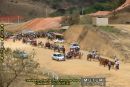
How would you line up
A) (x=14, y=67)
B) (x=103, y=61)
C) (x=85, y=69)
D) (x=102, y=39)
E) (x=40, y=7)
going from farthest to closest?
1. (x=40, y=7)
2. (x=102, y=39)
3. (x=103, y=61)
4. (x=85, y=69)
5. (x=14, y=67)

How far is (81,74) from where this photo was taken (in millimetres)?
57906

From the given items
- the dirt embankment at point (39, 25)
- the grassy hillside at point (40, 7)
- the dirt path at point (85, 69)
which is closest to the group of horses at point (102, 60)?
the dirt path at point (85, 69)

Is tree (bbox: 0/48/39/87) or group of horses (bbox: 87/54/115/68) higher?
tree (bbox: 0/48/39/87)

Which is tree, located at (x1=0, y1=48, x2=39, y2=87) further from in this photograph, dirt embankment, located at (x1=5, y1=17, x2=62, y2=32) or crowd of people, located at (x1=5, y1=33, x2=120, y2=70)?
dirt embankment, located at (x1=5, y1=17, x2=62, y2=32)

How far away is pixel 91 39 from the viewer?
8531cm

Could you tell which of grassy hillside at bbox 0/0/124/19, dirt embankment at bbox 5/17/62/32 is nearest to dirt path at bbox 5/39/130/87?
dirt embankment at bbox 5/17/62/32

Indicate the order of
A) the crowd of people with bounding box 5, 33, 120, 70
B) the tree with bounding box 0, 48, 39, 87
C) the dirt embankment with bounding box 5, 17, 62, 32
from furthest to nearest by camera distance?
the dirt embankment with bounding box 5, 17, 62, 32 < the crowd of people with bounding box 5, 33, 120, 70 < the tree with bounding box 0, 48, 39, 87

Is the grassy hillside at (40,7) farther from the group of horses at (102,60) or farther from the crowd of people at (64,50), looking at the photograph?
the group of horses at (102,60)

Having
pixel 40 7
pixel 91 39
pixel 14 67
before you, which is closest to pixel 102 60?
pixel 14 67

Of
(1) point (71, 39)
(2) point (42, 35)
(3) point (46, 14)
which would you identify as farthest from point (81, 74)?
(3) point (46, 14)

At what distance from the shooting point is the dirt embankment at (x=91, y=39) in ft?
249

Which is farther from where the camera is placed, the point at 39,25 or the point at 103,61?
the point at 39,25

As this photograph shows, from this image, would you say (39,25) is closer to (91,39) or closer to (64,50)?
(91,39)

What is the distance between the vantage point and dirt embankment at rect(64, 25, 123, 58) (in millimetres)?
75844
